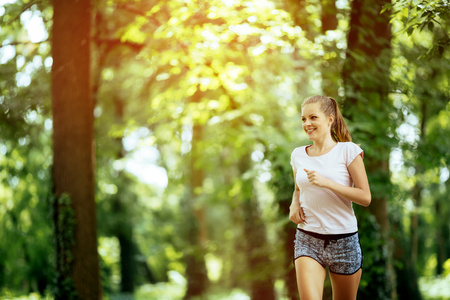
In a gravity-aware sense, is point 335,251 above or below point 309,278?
above

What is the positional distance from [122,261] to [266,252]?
1209cm

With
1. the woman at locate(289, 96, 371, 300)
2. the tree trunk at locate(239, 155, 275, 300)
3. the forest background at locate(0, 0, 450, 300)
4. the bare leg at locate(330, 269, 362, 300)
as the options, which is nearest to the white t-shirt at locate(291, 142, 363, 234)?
the woman at locate(289, 96, 371, 300)

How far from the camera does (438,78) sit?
28.1 feet

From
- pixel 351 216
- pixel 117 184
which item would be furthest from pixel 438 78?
pixel 117 184

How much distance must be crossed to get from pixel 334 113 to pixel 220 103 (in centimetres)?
714

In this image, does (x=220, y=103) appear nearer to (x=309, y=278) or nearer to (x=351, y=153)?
(x=351, y=153)

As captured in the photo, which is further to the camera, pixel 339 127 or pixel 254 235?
pixel 254 235

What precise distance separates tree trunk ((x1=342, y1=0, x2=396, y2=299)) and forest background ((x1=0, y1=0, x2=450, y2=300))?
28 mm

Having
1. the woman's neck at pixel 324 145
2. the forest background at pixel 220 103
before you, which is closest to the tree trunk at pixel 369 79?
the forest background at pixel 220 103

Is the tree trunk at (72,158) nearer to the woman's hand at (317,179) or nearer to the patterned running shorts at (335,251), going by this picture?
the patterned running shorts at (335,251)

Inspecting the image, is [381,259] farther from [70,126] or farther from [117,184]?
[117,184]

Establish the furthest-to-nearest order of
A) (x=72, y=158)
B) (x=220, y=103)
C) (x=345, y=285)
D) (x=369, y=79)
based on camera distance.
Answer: (x=220, y=103), (x=72, y=158), (x=369, y=79), (x=345, y=285)

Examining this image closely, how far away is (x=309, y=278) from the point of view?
356 cm

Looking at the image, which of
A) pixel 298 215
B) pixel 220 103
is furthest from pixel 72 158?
pixel 298 215
